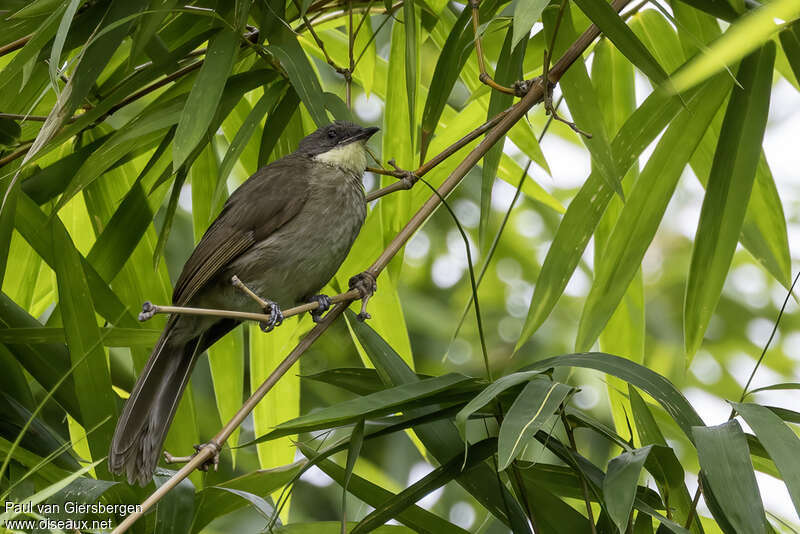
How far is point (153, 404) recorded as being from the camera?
274 cm

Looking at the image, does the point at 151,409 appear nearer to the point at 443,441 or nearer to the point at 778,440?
the point at 443,441

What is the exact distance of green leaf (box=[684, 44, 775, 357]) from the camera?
264 centimetres

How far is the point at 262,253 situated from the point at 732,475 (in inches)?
61.9

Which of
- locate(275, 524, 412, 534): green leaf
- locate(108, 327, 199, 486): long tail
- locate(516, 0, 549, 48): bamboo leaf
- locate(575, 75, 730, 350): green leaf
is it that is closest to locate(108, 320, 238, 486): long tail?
locate(108, 327, 199, 486): long tail

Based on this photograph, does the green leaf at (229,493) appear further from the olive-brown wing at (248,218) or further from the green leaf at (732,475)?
the green leaf at (732,475)

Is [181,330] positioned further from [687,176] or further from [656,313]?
[687,176]

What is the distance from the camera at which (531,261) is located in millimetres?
5367

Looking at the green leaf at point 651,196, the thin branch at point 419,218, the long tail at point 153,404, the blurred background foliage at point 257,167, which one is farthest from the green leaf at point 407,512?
the green leaf at point 651,196

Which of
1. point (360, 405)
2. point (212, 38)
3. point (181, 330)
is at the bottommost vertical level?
point (360, 405)

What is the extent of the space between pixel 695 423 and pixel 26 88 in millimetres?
2045

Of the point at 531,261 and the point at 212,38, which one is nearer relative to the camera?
the point at 212,38

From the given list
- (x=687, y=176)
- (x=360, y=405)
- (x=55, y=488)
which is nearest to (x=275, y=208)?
(x=360, y=405)

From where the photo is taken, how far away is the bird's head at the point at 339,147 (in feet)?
10.4

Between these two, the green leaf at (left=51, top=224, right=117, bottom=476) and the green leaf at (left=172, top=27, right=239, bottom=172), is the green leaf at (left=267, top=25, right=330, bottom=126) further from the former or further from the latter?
the green leaf at (left=51, top=224, right=117, bottom=476)
